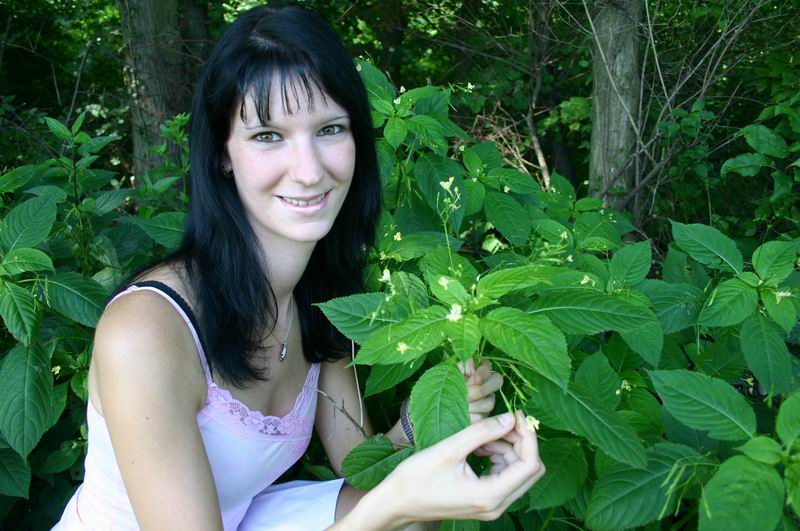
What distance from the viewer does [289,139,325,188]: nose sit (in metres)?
1.88

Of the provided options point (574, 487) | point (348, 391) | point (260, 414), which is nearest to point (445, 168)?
point (348, 391)

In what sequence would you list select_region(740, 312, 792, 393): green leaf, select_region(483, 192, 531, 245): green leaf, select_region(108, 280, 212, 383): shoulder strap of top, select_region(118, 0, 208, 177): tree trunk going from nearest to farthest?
select_region(740, 312, 792, 393): green leaf < select_region(108, 280, 212, 383): shoulder strap of top < select_region(483, 192, 531, 245): green leaf < select_region(118, 0, 208, 177): tree trunk

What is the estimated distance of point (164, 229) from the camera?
7.84ft

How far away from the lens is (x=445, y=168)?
7.91ft

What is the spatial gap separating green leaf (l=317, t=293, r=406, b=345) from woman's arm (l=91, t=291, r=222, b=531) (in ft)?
1.32

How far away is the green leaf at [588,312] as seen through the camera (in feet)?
4.92

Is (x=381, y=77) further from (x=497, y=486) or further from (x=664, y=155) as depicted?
(x=664, y=155)

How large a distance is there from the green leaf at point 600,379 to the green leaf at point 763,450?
0.39 m

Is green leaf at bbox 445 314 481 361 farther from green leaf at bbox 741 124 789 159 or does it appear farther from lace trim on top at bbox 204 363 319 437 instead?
green leaf at bbox 741 124 789 159

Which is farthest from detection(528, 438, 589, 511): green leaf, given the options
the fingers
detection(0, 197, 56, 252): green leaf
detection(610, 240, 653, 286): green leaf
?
detection(0, 197, 56, 252): green leaf

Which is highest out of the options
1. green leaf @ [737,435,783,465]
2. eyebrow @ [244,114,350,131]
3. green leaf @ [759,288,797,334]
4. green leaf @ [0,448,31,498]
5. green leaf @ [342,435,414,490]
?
eyebrow @ [244,114,350,131]

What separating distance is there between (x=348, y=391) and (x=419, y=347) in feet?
3.45

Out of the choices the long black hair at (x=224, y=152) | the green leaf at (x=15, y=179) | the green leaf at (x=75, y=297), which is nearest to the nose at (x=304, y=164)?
the long black hair at (x=224, y=152)

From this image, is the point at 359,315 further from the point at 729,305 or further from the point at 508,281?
the point at 729,305
